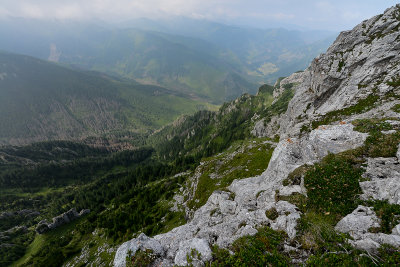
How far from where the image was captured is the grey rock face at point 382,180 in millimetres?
14523

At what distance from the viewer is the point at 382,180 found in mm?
15742

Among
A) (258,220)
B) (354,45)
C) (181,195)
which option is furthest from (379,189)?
(181,195)

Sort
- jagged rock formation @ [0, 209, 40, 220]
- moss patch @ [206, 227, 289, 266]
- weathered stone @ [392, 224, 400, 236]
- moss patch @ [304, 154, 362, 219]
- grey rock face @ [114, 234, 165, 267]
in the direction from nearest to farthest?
1. weathered stone @ [392, 224, 400, 236]
2. moss patch @ [206, 227, 289, 266]
3. moss patch @ [304, 154, 362, 219]
4. grey rock face @ [114, 234, 165, 267]
5. jagged rock formation @ [0, 209, 40, 220]

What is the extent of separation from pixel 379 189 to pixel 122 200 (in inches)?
4598

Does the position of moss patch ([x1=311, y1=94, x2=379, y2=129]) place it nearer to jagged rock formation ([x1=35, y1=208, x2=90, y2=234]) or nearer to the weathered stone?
the weathered stone

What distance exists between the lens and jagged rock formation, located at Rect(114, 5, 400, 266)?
15117 mm

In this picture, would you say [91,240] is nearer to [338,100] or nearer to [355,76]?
[338,100]

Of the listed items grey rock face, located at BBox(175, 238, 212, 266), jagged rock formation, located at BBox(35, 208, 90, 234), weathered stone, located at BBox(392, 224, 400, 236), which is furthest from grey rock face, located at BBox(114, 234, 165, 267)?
jagged rock formation, located at BBox(35, 208, 90, 234)

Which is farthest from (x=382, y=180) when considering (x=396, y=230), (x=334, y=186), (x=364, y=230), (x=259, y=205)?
(x=259, y=205)

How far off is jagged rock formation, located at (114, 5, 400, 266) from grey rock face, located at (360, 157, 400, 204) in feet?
0.23

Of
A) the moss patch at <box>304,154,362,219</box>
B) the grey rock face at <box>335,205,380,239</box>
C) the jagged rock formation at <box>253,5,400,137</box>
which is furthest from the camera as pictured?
the jagged rock formation at <box>253,5,400,137</box>

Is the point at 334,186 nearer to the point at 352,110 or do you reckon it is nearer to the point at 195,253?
the point at 195,253

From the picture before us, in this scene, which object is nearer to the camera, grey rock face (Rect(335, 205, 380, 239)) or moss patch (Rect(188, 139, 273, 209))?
grey rock face (Rect(335, 205, 380, 239))

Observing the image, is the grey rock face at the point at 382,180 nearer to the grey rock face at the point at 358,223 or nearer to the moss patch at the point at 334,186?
the moss patch at the point at 334,186
